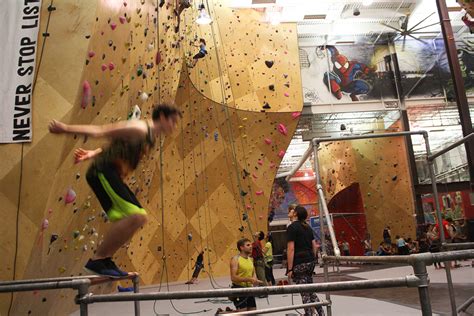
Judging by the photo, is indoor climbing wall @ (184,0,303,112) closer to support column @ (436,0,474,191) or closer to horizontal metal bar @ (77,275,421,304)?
support column @ (436,0,474,191)

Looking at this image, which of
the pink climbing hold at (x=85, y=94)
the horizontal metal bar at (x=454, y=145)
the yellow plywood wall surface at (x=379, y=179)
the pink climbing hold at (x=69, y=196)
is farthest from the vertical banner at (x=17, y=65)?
the yellow plywood wall surface at (x=379, y=179)

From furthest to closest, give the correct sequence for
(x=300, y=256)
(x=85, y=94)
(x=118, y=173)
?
(x=300, y=256) < (x=85, y=94) < (x=118, y=173)

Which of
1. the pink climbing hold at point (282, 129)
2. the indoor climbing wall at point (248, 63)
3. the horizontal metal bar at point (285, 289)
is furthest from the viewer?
the pink climbing hold at point (282, 129)

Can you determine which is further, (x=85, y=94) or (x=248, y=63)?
(x=248, y=63)

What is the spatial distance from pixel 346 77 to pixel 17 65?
40.4ft

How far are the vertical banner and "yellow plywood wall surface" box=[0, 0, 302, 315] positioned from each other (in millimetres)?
73

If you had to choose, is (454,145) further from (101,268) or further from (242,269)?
(101,268)

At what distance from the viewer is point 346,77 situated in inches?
562

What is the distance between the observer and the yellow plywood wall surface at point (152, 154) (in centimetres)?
338

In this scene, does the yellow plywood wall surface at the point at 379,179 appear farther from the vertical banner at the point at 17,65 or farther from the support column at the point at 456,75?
the vertical banner at the point at 17,65

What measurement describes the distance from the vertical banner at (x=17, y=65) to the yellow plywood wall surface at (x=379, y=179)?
13.8m

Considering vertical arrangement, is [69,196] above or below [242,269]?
above

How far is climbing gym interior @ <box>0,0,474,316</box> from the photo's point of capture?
263cm

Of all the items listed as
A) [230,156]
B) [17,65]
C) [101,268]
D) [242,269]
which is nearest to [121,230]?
[101,268]
